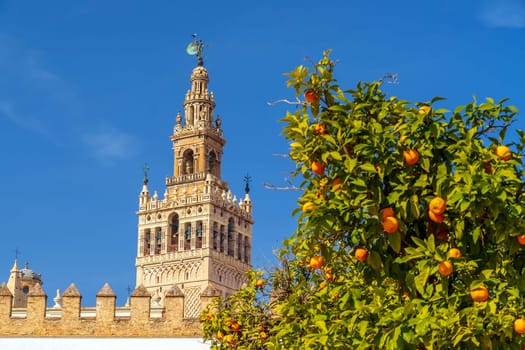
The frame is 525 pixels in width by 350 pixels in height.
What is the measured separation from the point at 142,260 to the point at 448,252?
87892mm

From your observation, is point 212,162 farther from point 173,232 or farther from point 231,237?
point 173,232

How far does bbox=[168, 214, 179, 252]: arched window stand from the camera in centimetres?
9662

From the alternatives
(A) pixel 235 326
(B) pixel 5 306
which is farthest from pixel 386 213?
(B) pixel 5 306

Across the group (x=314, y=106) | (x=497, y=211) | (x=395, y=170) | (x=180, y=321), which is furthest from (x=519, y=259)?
(x=180, y=321)

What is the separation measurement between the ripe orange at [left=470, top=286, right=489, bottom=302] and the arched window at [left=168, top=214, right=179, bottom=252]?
285ft

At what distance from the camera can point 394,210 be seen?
10805mm

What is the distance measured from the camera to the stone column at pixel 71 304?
1235 inches

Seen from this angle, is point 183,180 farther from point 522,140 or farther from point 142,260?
point 522,140

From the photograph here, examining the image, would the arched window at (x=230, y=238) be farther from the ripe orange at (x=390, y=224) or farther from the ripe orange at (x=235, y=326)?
the ripe orange at (x=390, y=224)

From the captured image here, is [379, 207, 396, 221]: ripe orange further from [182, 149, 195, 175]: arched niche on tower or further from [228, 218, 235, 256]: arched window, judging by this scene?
[228, 218, 235, 256]: arched window

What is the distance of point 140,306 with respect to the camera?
31094 millimetres

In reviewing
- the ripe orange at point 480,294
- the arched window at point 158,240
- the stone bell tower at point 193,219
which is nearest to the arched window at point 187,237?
the stone bell tower at point 193,219

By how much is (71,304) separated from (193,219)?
6317 cm

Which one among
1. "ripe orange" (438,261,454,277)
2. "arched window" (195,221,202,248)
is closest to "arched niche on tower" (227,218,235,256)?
"arched window" (195,221,202,248)
